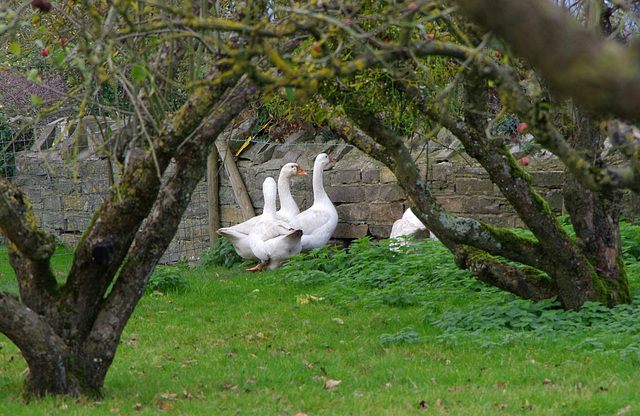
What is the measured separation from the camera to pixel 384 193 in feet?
32.2

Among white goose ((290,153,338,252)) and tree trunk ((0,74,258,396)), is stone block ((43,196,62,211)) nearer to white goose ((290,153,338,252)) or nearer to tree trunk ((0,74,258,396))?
white goose ((290,153,338,252))

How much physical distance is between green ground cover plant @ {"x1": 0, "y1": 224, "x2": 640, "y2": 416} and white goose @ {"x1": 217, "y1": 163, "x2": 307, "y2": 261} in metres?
1.77

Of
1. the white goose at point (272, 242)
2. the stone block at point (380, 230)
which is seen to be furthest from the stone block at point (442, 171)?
the white goose at point (272, 242)

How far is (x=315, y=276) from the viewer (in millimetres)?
7992

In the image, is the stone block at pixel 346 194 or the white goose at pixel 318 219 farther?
the stone block at pixel 346 194

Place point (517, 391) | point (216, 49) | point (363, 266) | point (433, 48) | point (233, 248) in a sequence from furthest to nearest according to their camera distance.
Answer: point (233, 248), point (363, 266), point (517, 391), point (216, 49), point (433, 48)

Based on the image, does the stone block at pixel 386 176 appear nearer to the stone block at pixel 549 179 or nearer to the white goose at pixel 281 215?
the white goose at pixel 281 215

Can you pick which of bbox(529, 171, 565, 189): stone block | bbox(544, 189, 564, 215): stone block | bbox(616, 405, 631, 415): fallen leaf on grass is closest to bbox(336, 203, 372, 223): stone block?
bbox(529, 171, 565, 189): stone block

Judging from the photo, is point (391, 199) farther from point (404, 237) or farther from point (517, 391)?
point (517, 391)

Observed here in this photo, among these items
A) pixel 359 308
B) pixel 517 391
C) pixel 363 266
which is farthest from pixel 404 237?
pixel 517 391

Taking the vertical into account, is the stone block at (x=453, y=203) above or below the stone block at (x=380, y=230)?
above

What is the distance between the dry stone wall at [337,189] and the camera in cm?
859

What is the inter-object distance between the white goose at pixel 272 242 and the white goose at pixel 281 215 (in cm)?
14

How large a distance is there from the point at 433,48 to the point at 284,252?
624cm
